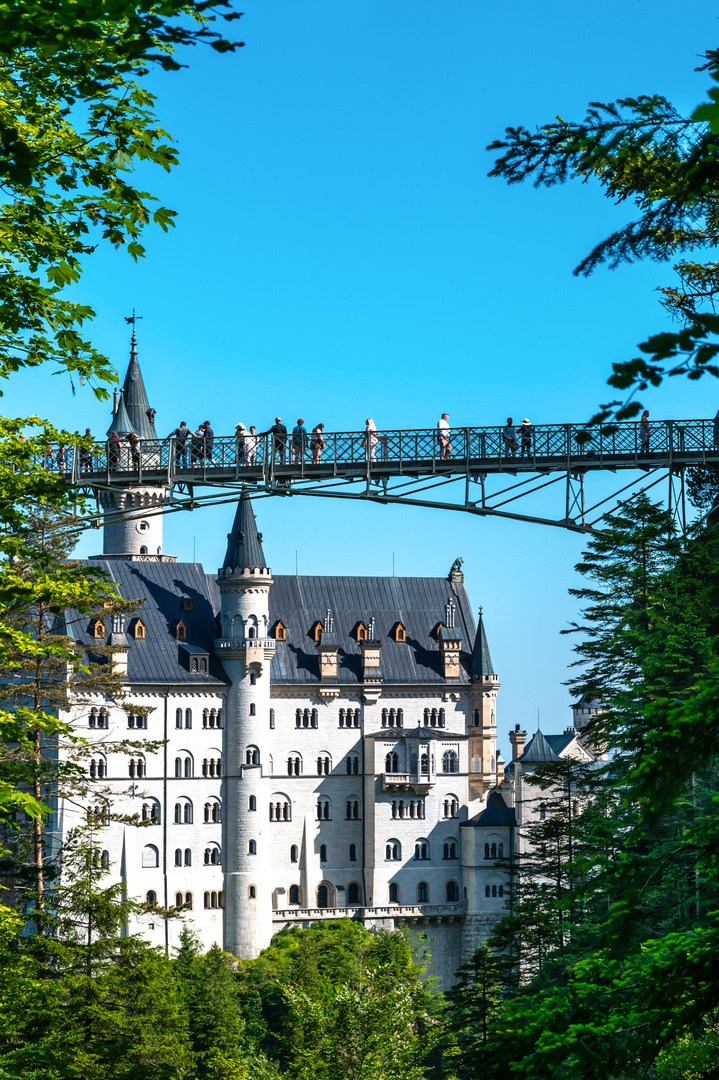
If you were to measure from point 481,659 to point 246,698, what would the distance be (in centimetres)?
1832

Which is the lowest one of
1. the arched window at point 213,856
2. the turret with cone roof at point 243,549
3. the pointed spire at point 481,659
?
the arched window at point 213,856

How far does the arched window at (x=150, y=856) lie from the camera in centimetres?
10075

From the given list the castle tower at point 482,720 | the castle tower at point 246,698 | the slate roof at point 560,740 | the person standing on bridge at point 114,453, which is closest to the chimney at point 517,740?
the slate roof at point 560,740

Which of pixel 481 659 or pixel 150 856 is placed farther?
pixel 481 659

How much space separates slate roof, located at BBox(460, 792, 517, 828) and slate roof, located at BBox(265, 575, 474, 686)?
944 centimetres

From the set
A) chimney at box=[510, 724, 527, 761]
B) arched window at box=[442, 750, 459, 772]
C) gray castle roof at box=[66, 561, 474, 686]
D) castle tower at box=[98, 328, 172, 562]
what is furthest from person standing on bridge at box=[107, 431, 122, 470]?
chimney at box=[510, 724, 527, 761]

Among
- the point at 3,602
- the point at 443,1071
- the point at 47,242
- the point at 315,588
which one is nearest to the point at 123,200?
the point at 47,242

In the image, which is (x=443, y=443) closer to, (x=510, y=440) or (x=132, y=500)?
(x=510, y=440)

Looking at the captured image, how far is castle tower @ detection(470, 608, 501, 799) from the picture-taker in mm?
111562

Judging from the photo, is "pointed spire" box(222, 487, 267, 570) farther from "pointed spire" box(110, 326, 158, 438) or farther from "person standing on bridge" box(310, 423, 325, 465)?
"person standing on bridge" box(310, 423, 325, 465)

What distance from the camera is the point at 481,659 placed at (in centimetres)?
11275

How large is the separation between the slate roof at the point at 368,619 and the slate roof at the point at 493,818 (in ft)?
31.0

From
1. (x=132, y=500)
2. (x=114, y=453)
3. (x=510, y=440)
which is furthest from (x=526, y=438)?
(x=132, y=500)

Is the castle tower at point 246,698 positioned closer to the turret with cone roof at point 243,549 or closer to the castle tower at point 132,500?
the turret with cone roof at point 243,549
